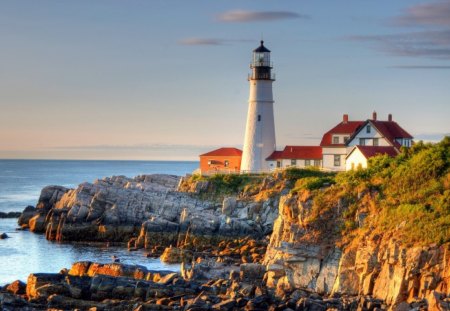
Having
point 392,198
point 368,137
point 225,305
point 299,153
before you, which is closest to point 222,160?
point 299,153

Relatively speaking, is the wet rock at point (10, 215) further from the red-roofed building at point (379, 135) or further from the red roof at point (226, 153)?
the red-roofed building at point (379, 135)

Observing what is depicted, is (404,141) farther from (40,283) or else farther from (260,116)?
(40,283)

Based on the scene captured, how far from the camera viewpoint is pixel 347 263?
33719 mm

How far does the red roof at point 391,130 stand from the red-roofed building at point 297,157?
17.8ft

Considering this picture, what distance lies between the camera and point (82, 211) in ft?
185

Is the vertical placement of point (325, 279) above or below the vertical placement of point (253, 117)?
below

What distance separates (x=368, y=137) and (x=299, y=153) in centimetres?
623

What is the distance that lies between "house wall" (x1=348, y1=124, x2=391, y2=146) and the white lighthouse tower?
698 centimetres

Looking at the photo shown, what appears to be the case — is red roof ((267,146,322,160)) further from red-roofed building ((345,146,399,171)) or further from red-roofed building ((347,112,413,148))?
red-roofed building ((345,146,399,171))

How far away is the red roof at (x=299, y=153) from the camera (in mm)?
64500

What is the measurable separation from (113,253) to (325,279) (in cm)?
1757

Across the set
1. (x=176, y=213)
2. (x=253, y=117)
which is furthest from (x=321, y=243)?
(x=253, y=117)

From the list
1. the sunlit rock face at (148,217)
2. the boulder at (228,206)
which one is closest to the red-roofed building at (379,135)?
the sunlit rock face at (148,217)

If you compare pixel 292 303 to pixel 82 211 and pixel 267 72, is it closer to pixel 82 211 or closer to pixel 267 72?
pixel 82 211
